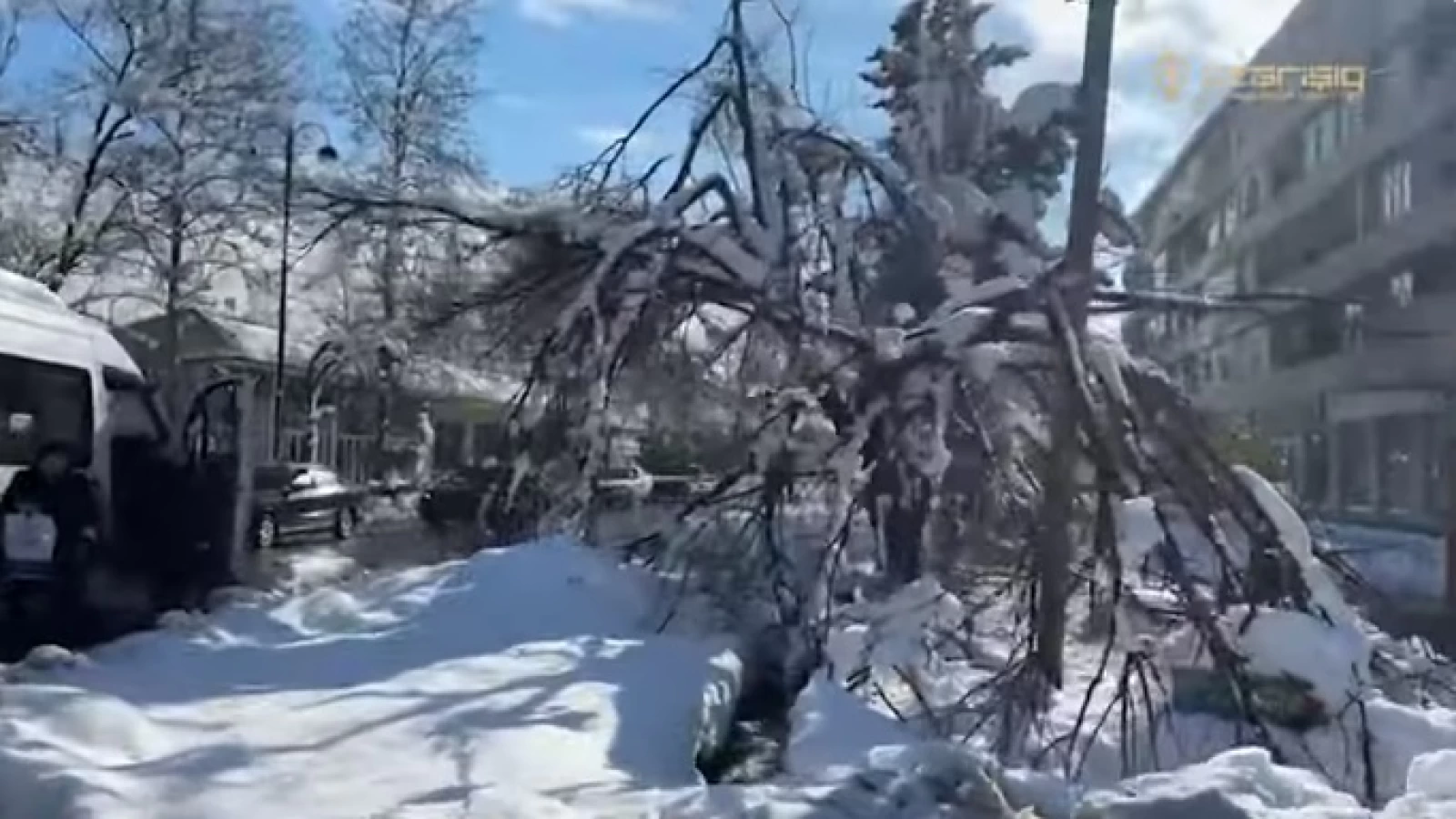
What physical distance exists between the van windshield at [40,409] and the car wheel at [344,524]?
15176 mm

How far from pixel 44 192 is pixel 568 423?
2514 centimetres

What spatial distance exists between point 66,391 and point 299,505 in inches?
542

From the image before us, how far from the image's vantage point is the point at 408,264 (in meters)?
18.5

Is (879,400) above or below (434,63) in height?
below

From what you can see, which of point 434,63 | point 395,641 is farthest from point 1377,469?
point 395,641

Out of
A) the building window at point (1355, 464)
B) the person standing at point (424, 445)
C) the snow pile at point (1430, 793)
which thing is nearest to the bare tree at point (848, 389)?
the snow pile at point (1430, 793)

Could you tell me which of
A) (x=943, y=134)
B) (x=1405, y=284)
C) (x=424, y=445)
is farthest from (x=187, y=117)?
(x=1405, y=284)

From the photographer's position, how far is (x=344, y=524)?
28875mm

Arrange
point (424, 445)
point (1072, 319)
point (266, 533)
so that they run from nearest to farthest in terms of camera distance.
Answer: point (1072, 319), point (266, 533), point (424, 445)

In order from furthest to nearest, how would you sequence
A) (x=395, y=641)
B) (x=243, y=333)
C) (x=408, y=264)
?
1. (x=243, y=333)
2. (x=408, y=264)
3. (x=395, y=641)

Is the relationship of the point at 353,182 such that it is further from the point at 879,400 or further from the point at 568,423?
the point at 879,400

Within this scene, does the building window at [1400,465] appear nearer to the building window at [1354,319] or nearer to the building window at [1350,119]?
the building window at [1350,119]

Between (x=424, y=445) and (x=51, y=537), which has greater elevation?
(x=424, y=445)

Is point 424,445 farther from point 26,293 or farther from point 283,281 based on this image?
point 26,293
